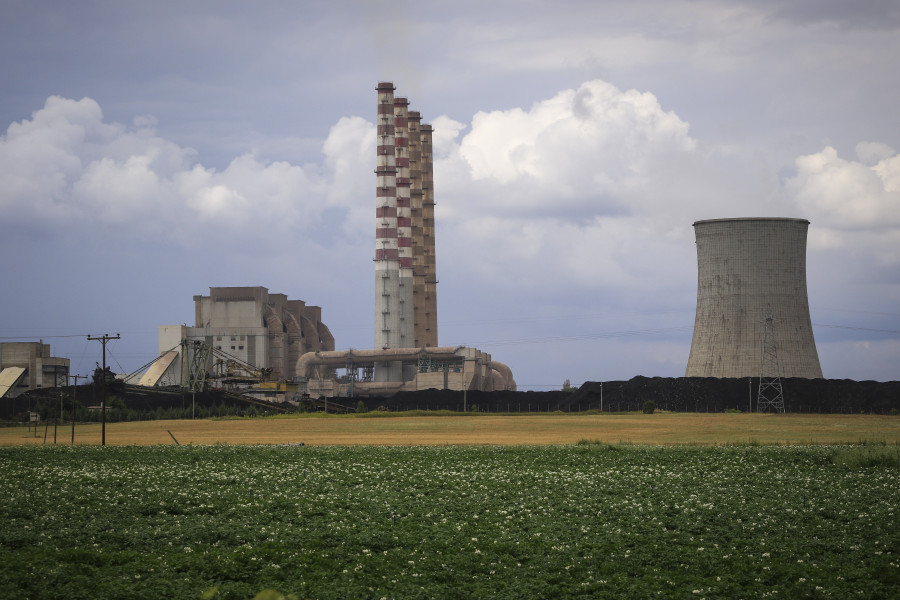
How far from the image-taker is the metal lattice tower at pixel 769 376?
195ft

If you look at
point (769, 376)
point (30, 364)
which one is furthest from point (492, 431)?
point (30, 364)

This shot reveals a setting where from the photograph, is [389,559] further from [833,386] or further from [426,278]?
[426,278]

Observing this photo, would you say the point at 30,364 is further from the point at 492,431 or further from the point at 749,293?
the point at 749,293

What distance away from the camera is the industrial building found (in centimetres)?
9388

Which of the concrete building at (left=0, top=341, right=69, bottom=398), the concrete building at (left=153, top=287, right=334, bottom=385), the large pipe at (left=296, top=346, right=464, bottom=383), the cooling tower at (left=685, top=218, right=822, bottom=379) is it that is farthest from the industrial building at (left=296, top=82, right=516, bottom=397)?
the cooling tower at (left=685, top=218, right=822, bottom=379)

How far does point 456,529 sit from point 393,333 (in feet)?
261

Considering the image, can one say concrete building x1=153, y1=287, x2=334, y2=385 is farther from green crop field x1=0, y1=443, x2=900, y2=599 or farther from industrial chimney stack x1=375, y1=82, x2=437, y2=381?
green crop field x1=0, y1=443, x2=900, y2=599

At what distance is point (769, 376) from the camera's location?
211ft

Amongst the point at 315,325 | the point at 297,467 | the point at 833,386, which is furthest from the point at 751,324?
the point at 315,325

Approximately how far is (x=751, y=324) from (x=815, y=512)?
42.8 m

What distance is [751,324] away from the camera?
59.3 meters

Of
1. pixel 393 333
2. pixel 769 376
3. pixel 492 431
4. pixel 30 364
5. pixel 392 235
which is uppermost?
pixel 392 235

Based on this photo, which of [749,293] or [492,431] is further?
[749,293]

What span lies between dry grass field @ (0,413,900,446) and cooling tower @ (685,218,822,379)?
414cm
